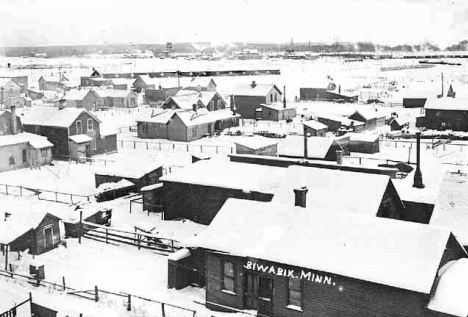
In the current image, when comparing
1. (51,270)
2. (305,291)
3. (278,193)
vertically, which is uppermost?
(278,193)

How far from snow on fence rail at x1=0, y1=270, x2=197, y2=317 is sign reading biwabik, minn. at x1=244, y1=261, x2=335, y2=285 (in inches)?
116

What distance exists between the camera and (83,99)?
9350 cm

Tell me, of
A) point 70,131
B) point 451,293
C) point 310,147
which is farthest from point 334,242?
point 70,131

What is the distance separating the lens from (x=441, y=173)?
3703 cm

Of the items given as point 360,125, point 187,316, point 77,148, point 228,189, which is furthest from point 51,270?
point 360,125

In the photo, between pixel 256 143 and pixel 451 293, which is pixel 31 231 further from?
pixel 256 143

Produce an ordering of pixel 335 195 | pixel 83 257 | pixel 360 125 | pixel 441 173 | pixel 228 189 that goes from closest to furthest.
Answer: pixel 335 195, pixel 83 257, pixel 228 189, pixel 441 173, pixel 360 125

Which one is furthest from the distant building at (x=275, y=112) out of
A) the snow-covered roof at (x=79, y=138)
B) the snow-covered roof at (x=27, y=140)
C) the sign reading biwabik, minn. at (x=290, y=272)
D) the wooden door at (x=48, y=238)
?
the sign reading biwabik, minn. at (x=290, y=272)

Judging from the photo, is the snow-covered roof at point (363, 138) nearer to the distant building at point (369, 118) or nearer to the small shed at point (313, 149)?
the small shed at point (313, 149)

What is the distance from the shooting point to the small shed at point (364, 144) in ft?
183

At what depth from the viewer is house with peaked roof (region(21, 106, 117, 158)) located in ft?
181

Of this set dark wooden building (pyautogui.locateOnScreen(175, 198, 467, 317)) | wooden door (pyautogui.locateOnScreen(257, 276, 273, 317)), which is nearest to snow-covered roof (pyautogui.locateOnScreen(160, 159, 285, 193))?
dark wooden building (pyautogui.locateOnScreen(175, 198, 467, 317))

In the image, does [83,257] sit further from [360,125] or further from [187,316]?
[360,125]

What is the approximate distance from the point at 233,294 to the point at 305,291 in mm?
3318
